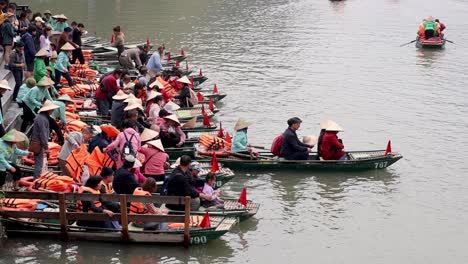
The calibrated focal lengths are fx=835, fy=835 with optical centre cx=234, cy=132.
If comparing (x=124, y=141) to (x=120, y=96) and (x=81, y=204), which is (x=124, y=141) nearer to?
(x=81, y=204)

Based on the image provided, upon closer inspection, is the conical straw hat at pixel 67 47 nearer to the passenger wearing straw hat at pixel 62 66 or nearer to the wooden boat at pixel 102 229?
the passenger wearing straw hat at pixel 62 66

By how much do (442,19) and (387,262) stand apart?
33.9m

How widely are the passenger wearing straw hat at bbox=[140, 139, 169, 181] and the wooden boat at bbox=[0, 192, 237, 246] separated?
190 cm

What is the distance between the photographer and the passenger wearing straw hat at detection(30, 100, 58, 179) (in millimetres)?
15852

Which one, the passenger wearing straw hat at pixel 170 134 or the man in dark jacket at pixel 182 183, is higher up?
the passenger wearing straw hat at pixel 170 134

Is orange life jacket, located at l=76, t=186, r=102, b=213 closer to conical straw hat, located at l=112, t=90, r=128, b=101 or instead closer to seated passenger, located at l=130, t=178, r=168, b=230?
seated passenger, located at l=130, t=178, r=168, b=230

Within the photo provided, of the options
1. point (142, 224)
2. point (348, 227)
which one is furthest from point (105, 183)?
point (348, 227)

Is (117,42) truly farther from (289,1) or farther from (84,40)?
(289,1)

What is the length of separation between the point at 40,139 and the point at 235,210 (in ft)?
12.9

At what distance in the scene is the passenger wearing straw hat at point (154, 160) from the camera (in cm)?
1642

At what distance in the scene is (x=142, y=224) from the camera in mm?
14586

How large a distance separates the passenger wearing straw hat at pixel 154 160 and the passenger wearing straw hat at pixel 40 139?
1.88 metres

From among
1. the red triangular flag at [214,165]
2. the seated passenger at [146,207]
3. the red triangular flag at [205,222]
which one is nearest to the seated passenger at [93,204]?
the seated passenger at [146,207]

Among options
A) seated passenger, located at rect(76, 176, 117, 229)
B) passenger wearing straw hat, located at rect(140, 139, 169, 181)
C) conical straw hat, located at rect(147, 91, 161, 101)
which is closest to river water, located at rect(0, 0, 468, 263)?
seated passenger, located at rect(76, 176, 117, 229)
